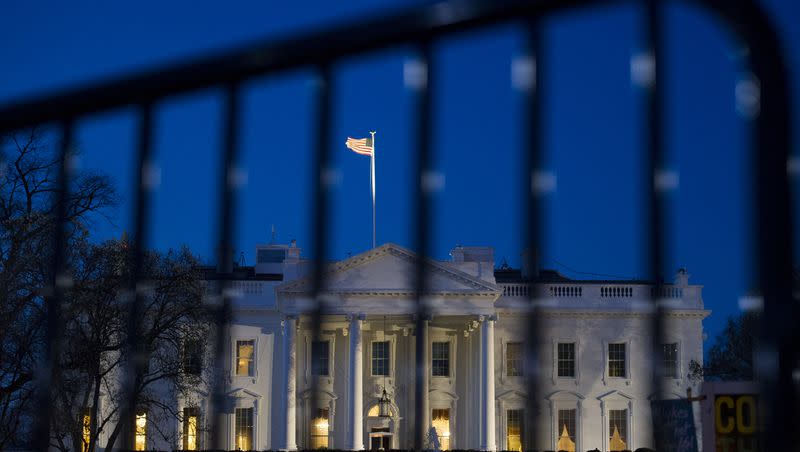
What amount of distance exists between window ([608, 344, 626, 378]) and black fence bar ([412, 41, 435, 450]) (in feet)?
152

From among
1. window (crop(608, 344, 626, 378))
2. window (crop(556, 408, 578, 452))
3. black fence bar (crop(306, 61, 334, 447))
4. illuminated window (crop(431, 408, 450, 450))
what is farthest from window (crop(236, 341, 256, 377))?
black fence bar (crop(306, 61, 334, 447))

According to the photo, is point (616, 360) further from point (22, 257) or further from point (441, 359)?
point (22, 257)

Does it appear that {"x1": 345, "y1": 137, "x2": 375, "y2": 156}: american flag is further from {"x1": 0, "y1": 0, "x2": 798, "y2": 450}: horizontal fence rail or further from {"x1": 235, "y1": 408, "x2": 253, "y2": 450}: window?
{"x1": 0, "y1": 0, "x2": 798, "y2": 450}: horizontal fence rail

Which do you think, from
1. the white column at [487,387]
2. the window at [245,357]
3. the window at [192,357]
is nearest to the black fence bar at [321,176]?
the window at [192,357]

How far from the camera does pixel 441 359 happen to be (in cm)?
4734

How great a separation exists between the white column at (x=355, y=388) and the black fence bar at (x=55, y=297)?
4239cm

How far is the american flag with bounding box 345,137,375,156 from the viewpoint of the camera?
49.4m

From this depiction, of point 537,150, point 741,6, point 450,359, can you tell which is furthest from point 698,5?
point 450,359

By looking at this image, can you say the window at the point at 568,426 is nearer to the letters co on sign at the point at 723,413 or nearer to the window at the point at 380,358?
the window at the point at 380,358

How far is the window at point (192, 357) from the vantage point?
26081 millimetres

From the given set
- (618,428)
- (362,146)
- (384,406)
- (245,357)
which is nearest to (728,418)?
(384,406)

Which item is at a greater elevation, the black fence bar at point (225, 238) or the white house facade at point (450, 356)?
the white house facade at point (450, 356)

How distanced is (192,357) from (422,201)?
83.5 feet

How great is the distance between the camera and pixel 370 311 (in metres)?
45.4
